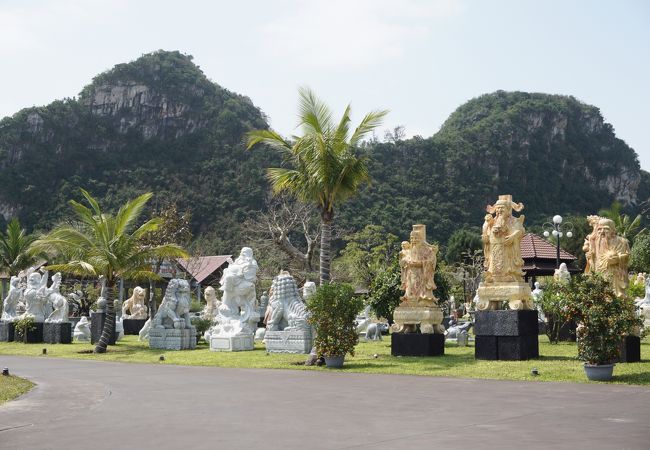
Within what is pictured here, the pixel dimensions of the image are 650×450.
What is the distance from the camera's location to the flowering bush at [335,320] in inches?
617

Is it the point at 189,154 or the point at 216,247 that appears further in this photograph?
the point at 189,154

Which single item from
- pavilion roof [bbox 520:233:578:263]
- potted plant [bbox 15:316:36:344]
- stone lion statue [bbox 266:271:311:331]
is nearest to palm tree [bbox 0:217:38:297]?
potted plant [bbox 15:316:36:344]

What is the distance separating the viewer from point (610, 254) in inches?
611

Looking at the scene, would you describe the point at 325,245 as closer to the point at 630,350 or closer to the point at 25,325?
the point at 630,350

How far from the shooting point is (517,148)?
91.5 m

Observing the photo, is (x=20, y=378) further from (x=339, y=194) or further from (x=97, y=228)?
(x=97, y=228)

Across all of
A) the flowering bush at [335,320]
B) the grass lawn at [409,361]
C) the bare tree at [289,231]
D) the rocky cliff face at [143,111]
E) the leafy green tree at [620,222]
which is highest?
the rocky cliff face at [143,111]

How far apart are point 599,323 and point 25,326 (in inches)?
865

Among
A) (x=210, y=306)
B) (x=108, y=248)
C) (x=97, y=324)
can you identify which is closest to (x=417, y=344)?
(x=108, y=248)

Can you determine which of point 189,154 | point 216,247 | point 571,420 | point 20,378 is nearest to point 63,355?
point 20,378

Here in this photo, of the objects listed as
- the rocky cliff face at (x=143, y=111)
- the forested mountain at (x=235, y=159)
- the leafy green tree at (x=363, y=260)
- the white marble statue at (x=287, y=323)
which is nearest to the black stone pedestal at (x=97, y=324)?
the white marble statue at (x=287, y=323)

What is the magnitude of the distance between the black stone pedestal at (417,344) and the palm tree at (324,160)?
253 centimetres

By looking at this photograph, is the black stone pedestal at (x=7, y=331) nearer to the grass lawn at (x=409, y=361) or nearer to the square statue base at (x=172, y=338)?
the grass lawn at (x=409, y=361)

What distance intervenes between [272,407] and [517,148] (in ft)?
283
